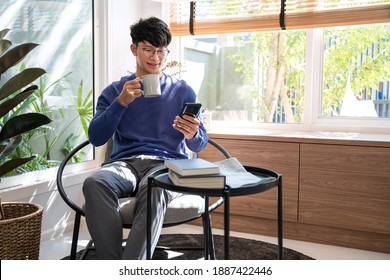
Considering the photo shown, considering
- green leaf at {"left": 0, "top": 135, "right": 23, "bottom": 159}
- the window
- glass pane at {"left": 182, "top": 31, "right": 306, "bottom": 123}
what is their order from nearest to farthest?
green leaf at {"left": 0, "top": 135, "right": 23, "bottom": 159}
the window
glass pane at {"left": 182, "top": 31, "right": 306, "bottom": 123}

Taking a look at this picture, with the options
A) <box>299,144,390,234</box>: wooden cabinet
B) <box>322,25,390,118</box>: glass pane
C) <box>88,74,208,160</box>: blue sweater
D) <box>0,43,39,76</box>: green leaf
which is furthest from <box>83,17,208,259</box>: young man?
<box>322,25,390,118</box>: glass pane

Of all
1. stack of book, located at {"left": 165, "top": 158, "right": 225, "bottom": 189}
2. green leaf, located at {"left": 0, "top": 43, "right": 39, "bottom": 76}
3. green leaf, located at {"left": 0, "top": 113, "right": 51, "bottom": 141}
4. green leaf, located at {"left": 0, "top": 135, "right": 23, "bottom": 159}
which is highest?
green leaf, located at {"left": 0, "top": 43, "right": 39, "bottom": 76}

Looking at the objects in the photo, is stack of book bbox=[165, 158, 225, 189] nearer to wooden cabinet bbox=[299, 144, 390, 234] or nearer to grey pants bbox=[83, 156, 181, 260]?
grey pants bbox=[83, 156, 181, 260]

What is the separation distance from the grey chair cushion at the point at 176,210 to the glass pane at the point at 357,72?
165 cm

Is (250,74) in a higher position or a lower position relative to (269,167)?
higher

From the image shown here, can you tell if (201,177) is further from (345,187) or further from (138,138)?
(345,187)

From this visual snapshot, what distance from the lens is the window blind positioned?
320 centimetres

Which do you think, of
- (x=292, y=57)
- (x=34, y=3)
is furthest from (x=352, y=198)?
(x=34, y=3)

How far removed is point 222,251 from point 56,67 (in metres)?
1.48

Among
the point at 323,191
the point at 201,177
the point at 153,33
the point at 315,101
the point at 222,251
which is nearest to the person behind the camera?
the point at 201,177

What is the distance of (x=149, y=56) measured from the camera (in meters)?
2.41

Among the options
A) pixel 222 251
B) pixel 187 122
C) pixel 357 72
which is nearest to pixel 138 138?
pixel 187 122

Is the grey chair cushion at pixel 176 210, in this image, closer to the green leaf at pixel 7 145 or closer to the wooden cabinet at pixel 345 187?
the green leaf at pixel 7 145

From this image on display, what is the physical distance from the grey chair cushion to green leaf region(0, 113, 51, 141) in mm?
495
